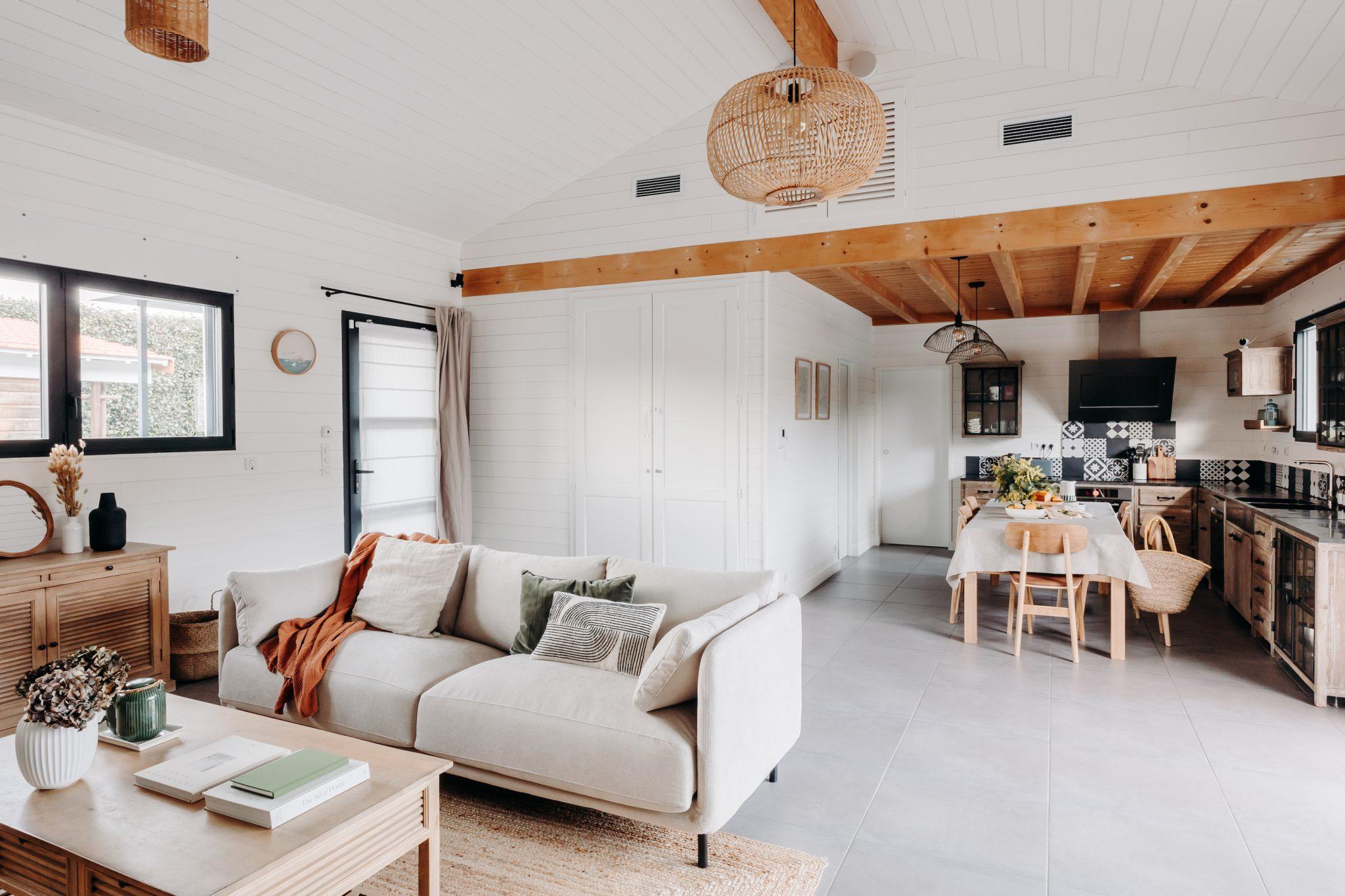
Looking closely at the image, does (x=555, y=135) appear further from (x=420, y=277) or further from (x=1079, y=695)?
(x=1079, y=695)

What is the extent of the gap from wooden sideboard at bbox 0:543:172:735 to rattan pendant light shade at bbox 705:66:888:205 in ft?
11.5

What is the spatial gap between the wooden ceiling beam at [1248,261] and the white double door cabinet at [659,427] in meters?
3.35

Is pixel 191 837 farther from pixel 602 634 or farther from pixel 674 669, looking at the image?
pixel 602 634

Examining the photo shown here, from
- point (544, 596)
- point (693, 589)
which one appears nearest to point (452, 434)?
point (544, 596)

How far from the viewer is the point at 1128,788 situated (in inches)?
122

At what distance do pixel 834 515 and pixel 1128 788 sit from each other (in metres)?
4.78

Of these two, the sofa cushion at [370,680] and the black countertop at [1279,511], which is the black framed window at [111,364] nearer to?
the sofa cushion at [370,680]

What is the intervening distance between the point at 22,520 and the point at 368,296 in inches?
102

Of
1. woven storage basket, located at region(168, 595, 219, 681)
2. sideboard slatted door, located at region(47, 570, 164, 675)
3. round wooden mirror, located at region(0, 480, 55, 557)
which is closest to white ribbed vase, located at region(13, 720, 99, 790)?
sideboard slatted door, located at region(47, 570, 164, 675)

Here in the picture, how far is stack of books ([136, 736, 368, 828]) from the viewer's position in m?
2.00

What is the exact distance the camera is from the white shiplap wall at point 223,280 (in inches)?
158

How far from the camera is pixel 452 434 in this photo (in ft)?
21.0

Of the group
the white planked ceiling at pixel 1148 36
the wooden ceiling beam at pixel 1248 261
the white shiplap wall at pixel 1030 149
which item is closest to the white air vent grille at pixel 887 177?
the white shiplap wall at pixel 1030 149

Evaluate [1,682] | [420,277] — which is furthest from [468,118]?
[1,682]
